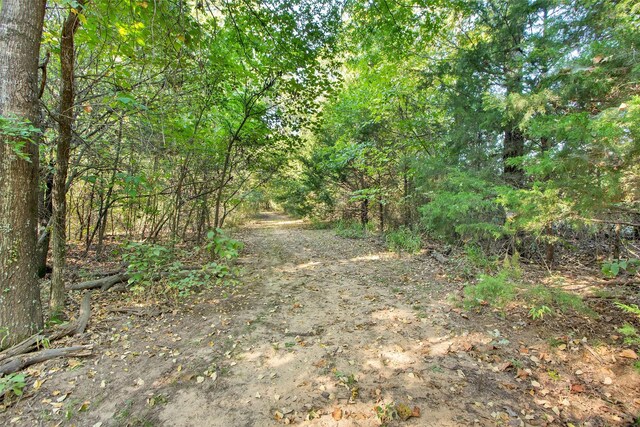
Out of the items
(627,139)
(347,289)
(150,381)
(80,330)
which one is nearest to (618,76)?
(627,139)

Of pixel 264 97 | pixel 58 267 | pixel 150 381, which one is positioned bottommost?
pixel 150 381

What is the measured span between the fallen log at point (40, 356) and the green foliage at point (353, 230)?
25.9ft

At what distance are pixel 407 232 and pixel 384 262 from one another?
2.35m

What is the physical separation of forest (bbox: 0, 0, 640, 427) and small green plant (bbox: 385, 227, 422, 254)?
0.43 ft

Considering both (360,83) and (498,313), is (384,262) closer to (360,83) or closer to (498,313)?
(498,313)

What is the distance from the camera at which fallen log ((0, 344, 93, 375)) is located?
7.67ft

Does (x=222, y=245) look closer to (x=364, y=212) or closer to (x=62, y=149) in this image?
(x=62, y=149)

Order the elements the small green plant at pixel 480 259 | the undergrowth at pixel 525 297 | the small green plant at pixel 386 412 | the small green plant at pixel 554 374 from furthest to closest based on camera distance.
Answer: the small green plant at pixel 480 259 → the undergrowth at pixel 525 297 → the small green plant at pixel 554 374 → the small green plant at pixel 386 412

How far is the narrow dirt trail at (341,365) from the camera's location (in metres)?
2.08

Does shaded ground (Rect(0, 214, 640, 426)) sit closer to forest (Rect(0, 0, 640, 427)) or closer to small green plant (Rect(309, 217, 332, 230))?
forest (Rect(0, 0, 640, 427))

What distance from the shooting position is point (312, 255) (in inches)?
283

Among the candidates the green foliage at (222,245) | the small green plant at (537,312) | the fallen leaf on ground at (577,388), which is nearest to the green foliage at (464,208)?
the small green plant at (537,312)

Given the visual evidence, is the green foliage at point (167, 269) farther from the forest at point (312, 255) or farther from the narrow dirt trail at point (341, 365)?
the narrow dirt trail at point (341, 365)

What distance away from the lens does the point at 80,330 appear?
10.0 feet
